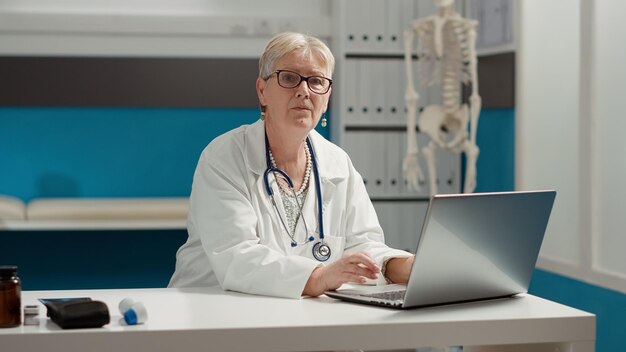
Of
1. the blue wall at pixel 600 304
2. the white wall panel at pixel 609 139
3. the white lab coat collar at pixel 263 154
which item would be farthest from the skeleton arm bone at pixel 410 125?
the white lab coat collar at pixel 263 154

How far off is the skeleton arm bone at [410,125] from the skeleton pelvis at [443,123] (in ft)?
0.22

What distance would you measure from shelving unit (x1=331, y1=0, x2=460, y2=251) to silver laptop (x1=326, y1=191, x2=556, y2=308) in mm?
2598

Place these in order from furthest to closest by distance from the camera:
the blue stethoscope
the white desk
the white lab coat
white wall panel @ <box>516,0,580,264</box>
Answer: white wall panel @ <box>516,0,580,264</box>, the blue stethoscope, the white lab coat, the white desk

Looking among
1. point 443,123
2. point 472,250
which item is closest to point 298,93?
point 472,250

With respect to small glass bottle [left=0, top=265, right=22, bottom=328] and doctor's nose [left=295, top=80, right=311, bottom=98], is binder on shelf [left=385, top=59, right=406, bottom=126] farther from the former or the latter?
small glass bottle [left=0, top=265, right=22, bottom=328]

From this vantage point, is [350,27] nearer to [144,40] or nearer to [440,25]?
[440,25]

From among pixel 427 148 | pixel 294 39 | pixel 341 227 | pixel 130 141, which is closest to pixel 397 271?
pixel 341 227

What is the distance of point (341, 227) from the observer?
7.46 ft

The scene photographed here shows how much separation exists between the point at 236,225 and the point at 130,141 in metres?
2.53

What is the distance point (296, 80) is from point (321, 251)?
41cm

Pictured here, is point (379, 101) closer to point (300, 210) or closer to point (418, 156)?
point (418, 156)

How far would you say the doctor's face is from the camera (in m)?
2.17

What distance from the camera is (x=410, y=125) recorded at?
13.4 ft

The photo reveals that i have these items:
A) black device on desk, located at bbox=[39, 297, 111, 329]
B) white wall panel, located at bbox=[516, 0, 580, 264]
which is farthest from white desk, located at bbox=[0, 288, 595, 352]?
white wall panel, located at bbox=[516, 0, 580, 264]
